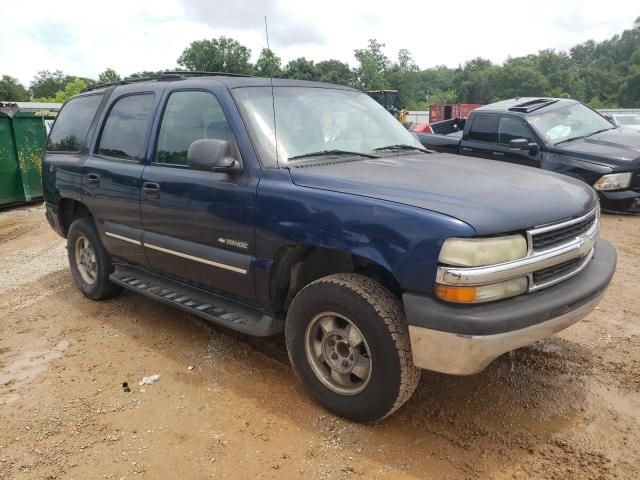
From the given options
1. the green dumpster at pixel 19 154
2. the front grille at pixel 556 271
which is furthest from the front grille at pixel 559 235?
the green dumpster at pixel 19 154

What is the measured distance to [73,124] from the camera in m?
4.95

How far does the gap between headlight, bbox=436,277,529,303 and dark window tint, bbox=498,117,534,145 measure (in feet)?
20.6

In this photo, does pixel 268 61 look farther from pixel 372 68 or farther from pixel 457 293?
pixel 372 68

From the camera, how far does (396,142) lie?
A: 3.79 m

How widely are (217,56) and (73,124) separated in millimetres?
81734

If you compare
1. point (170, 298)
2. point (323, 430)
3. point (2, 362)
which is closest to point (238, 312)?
point (170, 298)

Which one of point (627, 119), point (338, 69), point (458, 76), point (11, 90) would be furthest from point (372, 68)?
point (627, 119)

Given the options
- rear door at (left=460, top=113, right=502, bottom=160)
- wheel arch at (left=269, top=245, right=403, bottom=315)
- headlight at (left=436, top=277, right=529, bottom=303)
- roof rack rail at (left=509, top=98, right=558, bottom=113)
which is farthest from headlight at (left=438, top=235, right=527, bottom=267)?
roof rack rail at (left=509, top=98, right=558, bottom=113)

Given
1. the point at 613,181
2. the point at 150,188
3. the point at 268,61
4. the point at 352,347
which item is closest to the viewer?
the point at 352,347

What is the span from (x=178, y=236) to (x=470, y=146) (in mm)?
6429

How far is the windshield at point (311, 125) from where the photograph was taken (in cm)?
320

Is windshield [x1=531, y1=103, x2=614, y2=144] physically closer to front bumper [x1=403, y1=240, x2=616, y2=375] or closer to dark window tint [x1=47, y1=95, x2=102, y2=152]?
front bumper [x1=403, y1=240, x2=616, y2=375]

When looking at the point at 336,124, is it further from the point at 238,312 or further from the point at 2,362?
the point at 2,362

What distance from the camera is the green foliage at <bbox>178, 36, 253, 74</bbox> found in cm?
7850
